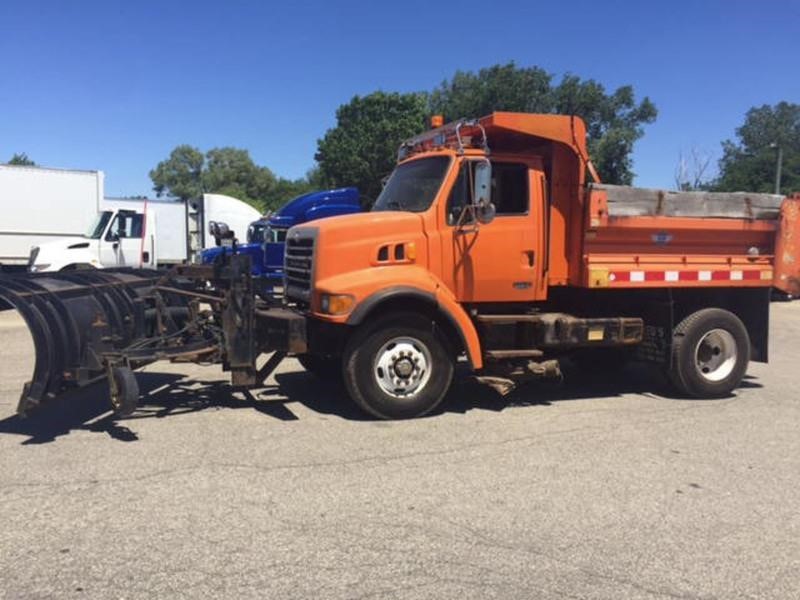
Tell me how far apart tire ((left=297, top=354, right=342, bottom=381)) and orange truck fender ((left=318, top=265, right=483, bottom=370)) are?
160 centimetres

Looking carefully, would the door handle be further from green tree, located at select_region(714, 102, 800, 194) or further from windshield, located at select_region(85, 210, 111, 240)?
green tree, located at select_region(714, 102, 800, 194)

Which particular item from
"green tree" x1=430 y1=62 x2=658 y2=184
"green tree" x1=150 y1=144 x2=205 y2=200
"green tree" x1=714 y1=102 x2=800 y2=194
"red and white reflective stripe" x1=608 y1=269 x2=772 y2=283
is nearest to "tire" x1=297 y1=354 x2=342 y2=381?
"red and white reflective stripe" x1=608 y1=269 x2=772 y2=283

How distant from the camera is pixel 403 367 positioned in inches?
262

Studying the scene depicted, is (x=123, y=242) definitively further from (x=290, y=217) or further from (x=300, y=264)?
(x=300, y=264)

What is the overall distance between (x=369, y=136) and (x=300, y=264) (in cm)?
3104

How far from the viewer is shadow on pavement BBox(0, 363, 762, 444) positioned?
20.4 feet

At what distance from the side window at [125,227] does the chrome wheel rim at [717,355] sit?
13.6 meters

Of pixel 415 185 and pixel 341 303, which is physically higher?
pixel 415 185

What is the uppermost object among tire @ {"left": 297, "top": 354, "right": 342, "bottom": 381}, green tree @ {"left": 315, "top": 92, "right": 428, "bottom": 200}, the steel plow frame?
green tree @ {"left": 315, "top": 92, "right": 428, "bottom": 200}

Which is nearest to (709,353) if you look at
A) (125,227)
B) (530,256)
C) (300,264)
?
(530,256)

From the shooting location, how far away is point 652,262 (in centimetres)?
770

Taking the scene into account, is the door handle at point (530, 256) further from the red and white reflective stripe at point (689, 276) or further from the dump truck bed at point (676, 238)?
the red and white reflective stripe at point (689, 276)

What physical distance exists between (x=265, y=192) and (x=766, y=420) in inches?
2821

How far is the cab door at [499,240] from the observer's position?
696cm
